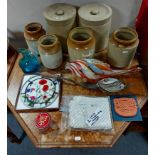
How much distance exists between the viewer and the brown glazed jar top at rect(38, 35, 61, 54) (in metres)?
0.76

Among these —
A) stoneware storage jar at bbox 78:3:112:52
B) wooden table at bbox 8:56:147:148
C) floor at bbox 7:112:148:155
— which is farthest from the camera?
floor at bbox 7:112:148:155

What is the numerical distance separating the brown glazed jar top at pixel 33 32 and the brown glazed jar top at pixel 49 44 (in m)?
0.04

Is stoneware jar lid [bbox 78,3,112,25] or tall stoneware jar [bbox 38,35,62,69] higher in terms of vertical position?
stoneware jar lid [bbox 78,3,112,25]

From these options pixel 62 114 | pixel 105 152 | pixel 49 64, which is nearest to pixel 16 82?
pixel 49 64

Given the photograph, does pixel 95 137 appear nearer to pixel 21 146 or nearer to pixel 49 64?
pixel 49 64

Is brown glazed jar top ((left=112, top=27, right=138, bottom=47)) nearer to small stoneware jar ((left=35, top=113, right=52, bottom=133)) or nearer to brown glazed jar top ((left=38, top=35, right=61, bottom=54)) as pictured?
brown glazed jar top ((left=38, top=35, right=61, bottom=54))

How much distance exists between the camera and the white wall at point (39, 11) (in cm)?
85

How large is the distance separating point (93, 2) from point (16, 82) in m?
0.48

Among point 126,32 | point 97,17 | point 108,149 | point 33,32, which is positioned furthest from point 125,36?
point 108,149

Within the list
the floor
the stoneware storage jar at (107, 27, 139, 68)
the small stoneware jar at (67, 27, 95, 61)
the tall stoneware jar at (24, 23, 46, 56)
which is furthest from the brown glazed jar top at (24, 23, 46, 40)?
the floor

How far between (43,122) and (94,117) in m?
0.18

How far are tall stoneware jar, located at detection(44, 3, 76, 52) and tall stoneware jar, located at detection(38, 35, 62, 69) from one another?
4cm

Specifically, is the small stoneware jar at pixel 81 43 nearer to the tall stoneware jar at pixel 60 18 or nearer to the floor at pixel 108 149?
the tall stoneware jar at pixel 60 18

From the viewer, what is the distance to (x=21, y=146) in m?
1.19
